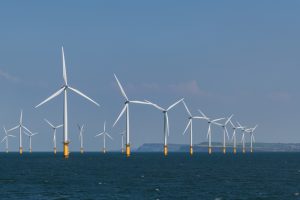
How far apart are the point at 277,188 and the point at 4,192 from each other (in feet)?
158

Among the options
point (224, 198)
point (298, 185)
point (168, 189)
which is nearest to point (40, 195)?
point (168, 189)

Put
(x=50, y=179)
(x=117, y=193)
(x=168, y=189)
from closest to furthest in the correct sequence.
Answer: (x=117, y=193), (x=168, y=189), (x=50, y=179)

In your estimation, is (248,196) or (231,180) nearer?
(248,196)

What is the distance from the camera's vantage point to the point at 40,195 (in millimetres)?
94312

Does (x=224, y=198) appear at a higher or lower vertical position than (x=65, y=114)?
lower

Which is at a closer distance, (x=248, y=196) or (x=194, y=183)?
(x=248, y=196)

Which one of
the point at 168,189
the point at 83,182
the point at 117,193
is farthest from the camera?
the point at 83,182

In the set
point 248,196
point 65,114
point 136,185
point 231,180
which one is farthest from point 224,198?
point 65,114

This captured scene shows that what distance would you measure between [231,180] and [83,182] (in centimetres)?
3137

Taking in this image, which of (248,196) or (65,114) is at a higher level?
(65,114)

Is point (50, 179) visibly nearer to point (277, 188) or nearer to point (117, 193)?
point (117, 193)

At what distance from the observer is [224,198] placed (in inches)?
3561

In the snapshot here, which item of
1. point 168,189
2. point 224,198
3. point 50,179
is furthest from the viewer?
point 50,179

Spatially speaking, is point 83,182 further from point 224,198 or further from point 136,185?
point 224,198
